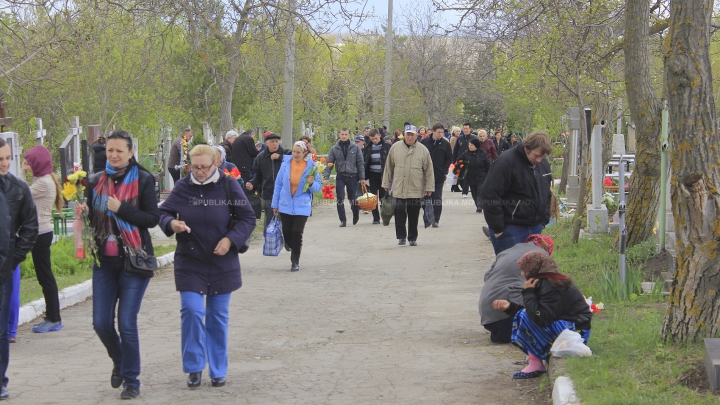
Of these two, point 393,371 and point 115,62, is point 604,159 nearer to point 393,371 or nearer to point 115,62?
point 393,371

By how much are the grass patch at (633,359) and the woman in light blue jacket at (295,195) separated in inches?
163

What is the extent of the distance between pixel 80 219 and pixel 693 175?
14.1ft

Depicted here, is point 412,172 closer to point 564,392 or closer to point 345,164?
point 345,164

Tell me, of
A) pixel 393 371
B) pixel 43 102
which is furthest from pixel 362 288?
pixel 43 102

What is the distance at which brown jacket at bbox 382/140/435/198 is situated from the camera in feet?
45.9

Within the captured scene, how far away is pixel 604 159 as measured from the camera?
17078 millimetres

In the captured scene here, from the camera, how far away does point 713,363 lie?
5188mm

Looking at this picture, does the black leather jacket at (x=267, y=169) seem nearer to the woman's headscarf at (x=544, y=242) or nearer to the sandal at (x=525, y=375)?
the woman's headscarf at (x=544, y=242)

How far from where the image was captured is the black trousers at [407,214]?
14117mm

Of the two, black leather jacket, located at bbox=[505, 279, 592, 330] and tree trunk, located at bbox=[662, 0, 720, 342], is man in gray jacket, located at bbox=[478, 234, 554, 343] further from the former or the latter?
tree trunk, located at bbox=[662, 0, 720, 342]

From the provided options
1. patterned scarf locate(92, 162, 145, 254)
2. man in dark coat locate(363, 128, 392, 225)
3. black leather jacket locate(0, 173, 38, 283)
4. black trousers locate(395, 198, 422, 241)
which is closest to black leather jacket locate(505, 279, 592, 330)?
patterned scarf locate(92, 162, 145, 254)

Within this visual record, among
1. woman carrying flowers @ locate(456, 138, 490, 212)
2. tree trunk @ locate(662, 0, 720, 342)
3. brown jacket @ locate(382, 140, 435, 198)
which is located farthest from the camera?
woman carrying flowers @ locate(456, 138, 490, 212)

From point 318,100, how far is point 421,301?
2941cm

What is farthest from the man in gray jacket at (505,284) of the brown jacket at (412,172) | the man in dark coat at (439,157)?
the man in dark coat at (439,157)
